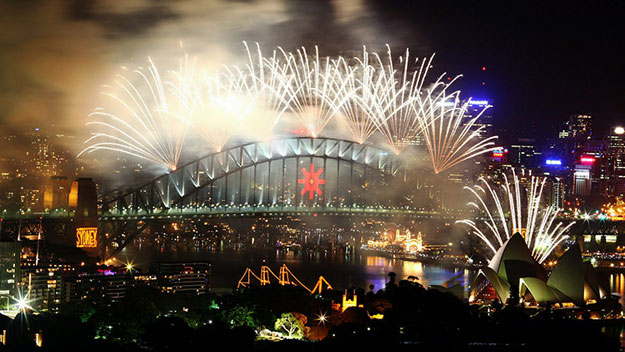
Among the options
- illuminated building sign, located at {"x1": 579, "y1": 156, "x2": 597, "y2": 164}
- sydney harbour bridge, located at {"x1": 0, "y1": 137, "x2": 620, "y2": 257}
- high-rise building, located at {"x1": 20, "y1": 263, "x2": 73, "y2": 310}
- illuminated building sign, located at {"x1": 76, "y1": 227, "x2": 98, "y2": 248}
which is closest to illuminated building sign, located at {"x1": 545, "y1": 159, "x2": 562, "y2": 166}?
illuminated building sign, located at {"x1": 579, "y1": 156, "x2": 597, "y2": 164}

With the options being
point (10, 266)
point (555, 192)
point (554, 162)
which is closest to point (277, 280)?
point (10, 266)

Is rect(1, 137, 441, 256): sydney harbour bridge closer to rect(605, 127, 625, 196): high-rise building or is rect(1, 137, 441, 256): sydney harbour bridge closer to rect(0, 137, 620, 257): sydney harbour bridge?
rect(0, 137, 620, 257): sydney harbour bridge

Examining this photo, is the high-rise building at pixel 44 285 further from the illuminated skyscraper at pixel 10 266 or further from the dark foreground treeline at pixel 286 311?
the dark foreground treeline at pixel 286 311

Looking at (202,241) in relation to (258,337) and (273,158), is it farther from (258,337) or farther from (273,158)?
(258,337)

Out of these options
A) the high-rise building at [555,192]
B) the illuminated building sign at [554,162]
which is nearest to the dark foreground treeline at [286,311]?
the high-rise building at [555,192]

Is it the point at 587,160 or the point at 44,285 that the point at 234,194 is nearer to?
the point at 44,285
